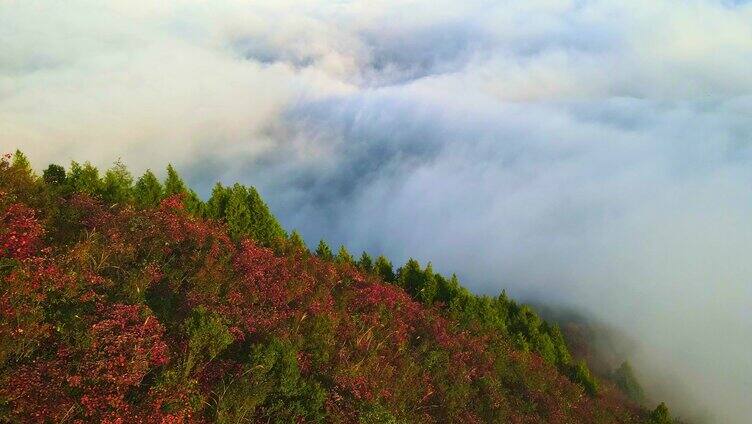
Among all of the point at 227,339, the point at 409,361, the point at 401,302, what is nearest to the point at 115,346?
the point at 227,339

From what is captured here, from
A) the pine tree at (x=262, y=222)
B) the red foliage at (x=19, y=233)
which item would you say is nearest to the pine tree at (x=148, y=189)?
the pine tree at (x=262, y=222)

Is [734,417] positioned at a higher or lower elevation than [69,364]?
lower

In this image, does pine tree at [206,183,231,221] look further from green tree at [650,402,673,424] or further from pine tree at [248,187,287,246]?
green tree at [650,402,673,424]

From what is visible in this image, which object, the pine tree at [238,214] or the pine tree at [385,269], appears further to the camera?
the pine tree at [385,269]

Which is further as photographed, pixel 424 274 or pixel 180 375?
pixel 424 274

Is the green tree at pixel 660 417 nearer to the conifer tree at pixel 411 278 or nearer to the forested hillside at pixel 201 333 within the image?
the forested hillside at pixel 201 333

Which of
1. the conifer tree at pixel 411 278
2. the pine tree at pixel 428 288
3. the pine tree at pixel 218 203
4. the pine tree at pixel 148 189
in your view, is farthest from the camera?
the conifer tree at pixel 411 278

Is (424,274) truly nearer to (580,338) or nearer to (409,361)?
(409,361)

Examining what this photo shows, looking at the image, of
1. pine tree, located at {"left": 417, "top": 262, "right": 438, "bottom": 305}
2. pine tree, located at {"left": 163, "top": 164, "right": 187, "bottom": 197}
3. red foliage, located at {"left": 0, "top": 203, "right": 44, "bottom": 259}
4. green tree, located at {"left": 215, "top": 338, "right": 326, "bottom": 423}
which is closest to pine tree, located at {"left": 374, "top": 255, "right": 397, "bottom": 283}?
pine tree, located at {"left": 417, "top": 262, "right": 438, "bottom": 305}
